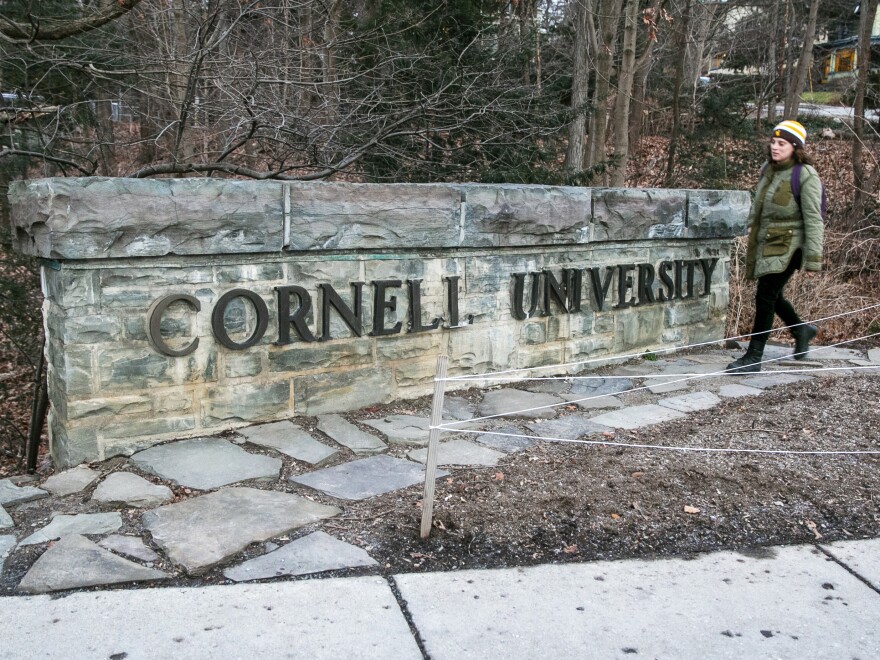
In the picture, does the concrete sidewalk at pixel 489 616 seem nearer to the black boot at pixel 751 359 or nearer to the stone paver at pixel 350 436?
the stone paver at pixel 350 436

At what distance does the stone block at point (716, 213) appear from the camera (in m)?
6.85

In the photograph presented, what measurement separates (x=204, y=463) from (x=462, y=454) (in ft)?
→ 4.39

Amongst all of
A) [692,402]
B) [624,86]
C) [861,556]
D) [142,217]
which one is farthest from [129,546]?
[624,86]

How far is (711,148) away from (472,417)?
10404mm

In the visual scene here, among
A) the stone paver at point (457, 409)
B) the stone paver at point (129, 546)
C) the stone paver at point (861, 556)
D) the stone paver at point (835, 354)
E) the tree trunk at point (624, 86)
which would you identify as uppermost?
the tree trunk at point (624, 86)

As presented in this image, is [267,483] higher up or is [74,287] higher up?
[74,287]

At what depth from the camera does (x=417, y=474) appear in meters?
4.04

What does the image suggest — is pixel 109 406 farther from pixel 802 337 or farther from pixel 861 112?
pixel 861 112

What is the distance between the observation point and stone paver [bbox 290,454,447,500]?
12.6 ft

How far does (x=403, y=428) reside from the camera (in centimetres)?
477

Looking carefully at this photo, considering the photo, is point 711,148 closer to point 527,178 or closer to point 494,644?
point 527,178

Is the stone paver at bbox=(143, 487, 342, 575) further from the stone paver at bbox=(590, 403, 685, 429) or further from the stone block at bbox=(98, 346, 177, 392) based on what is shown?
the stone paver at bbox=(590, 403, 685, 429)

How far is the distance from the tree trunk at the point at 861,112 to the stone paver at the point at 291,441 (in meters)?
9.06

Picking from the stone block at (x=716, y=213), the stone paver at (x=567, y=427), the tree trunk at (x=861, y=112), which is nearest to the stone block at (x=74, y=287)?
the stone paver at (x=567, y=427)
